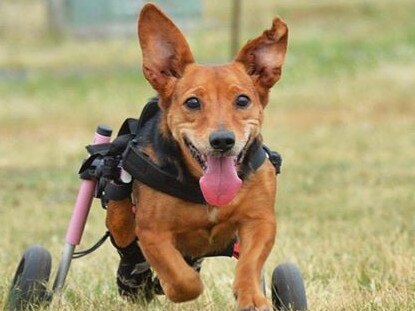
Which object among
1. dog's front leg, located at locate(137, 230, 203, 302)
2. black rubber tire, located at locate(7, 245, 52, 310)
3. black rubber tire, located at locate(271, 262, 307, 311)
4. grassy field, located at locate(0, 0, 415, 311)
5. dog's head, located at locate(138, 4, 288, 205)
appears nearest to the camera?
dog's head, located at locate(138, 4, 288, 205)

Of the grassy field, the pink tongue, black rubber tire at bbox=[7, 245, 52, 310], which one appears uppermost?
the pink tongue

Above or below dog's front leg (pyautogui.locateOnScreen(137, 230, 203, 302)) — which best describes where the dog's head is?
above

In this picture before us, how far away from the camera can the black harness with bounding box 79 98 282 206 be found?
20.0 ft

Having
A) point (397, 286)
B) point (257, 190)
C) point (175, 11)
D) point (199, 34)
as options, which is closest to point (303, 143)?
point (397, 286)

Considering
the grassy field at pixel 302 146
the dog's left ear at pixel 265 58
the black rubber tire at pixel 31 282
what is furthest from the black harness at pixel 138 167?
the grassy field at pixel 302 146

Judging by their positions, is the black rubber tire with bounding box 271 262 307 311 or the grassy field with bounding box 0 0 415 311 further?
the grassy field with bounding box 0 0 415 311

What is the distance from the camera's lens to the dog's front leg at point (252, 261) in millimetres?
5793

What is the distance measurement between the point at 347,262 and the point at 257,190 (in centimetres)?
266

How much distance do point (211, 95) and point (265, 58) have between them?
1.43 feet

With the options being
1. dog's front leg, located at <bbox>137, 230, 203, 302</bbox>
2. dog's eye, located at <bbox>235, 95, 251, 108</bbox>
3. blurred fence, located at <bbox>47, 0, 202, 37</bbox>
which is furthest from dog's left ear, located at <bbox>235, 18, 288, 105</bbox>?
blurred fence, located at <bbox>47, 0, 202, 37</bbox>

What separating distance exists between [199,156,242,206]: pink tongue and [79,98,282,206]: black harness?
0.22 m

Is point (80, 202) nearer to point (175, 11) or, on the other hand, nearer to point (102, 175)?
point (102, 175)

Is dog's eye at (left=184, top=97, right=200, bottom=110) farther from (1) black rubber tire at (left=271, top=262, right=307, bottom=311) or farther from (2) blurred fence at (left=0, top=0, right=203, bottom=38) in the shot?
(2) blurred fence at (left=0, top=0, right=203, bottom=38)

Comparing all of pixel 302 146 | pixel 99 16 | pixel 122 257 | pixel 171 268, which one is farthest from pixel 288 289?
pixel 99 16
